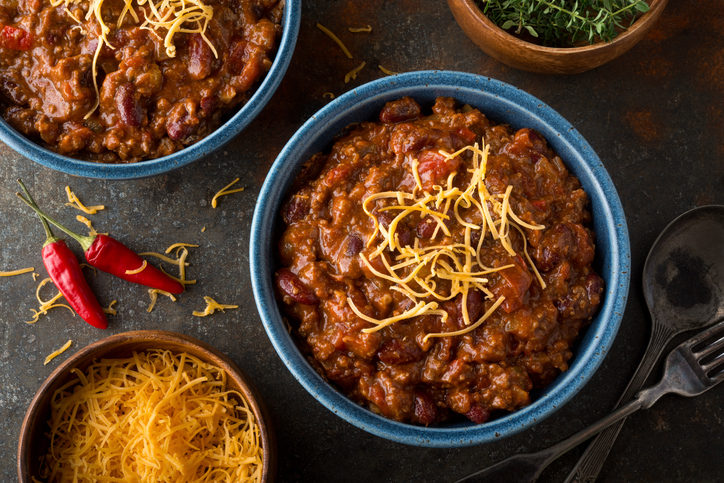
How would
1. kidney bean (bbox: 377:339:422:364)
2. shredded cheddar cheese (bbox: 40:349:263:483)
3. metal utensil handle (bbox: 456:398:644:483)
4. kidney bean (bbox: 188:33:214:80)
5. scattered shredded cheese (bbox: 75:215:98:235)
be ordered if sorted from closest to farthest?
kidney bean (bbox: 377:339:422:364), kidney bean (bbox: 188:33:214:80), shredded cheddar cheese (bbox: 40:349:263:483), metal utensil handle (bbox: 456:398:644:483), scattered shredded cheese (bbox: 75:215:98:235)

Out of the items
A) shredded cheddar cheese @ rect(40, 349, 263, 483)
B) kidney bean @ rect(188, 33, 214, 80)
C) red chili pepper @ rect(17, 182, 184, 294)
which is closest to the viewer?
kidney bean @ rect(188, 33, 214, 80)

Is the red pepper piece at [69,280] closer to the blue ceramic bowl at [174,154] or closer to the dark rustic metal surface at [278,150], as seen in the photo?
the dark rustic metal surface at [278,150]

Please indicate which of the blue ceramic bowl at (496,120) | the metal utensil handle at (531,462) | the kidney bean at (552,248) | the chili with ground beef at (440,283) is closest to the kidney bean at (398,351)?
the chili with ground beef at (440,283)

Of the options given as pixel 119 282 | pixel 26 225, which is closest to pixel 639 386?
pixel 119 282

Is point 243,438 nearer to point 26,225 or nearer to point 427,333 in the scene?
point 427,333

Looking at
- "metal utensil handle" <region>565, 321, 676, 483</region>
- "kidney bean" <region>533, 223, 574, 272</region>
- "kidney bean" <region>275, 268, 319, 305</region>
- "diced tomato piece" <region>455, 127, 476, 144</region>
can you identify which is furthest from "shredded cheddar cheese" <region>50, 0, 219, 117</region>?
"metal utensil handle" <region>565, 321, 676, 483</region>

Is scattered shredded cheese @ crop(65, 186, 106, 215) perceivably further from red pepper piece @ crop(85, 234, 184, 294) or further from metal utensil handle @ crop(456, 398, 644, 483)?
metal utensil handle @ crop(456, 398, 644, 483)

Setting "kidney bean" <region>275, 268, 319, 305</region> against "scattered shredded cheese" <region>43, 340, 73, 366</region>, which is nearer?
"kidney bean" <region>275, 268, 319, 305</region>
